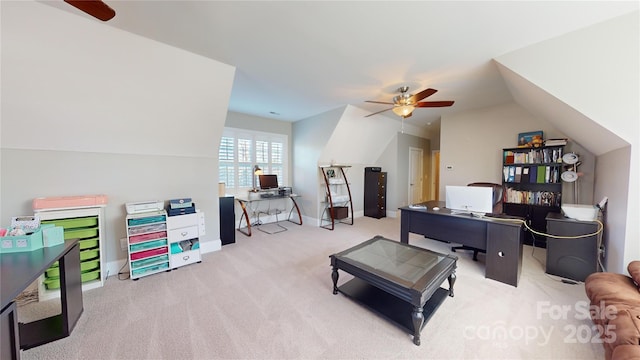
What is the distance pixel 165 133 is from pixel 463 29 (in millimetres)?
3679

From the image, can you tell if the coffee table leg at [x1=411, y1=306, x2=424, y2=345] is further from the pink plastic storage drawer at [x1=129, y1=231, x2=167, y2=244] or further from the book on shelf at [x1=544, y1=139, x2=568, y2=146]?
the book on shelf at [x1=544, y1=139, x2=568, y2=146]

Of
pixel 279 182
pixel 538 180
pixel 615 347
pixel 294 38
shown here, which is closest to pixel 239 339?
pixel 615 347

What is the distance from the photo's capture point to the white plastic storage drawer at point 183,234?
289 cm

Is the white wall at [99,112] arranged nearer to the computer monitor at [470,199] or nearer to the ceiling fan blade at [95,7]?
the ceiling fan blade at [95,7]

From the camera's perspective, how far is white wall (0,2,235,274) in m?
1.95

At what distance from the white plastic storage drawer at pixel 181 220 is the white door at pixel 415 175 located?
A: 586cm

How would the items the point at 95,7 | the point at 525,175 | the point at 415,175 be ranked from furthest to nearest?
the point at 415,175
the point at 525,175
the point at 95,7

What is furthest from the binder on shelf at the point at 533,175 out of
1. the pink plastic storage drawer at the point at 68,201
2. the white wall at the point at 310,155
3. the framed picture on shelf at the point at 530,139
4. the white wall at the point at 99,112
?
the pink plastic storage drawer at the point at 68,201

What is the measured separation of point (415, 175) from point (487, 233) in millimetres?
4481

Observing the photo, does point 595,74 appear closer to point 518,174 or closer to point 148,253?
point 518,174

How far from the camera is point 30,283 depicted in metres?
1.23

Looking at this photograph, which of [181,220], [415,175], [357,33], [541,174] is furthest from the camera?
[415,175]

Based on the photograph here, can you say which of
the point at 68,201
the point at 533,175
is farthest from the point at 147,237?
the point at 533,175

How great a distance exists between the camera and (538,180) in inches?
146
